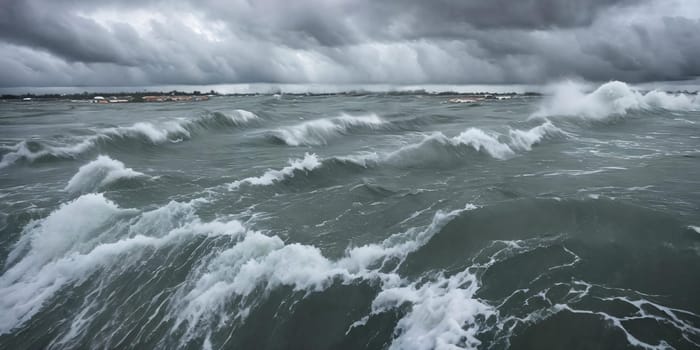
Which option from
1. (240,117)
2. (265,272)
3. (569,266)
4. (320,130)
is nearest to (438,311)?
(569,266)

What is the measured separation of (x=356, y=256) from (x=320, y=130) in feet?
85.1

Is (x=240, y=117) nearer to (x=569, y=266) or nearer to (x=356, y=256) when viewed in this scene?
(x=356, y=256)

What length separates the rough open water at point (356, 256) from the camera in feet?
23.6

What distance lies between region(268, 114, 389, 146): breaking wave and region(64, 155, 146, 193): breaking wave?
13543 mm

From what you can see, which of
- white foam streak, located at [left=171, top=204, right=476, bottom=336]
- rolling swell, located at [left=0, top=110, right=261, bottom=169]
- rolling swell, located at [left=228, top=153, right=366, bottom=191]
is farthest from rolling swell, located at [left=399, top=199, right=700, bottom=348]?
rolling swell, located at [left=0, top=110, right=261, bottom=169]

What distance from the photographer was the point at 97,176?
17.4 m

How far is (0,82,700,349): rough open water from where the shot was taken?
23.6 ft

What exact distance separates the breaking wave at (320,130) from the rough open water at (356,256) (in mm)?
10703

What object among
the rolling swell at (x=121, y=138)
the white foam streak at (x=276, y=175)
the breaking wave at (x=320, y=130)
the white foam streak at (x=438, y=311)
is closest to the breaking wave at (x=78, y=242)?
the white foam streak at (x=276, y=175)

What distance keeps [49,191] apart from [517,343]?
66.1 ft

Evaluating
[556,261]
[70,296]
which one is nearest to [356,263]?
[556,261]

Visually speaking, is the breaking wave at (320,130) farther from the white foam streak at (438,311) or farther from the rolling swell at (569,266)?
the white foam streak at (438,311)

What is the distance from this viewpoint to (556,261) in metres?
9.19

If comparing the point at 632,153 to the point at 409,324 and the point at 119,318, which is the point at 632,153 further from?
the point at 119,318
